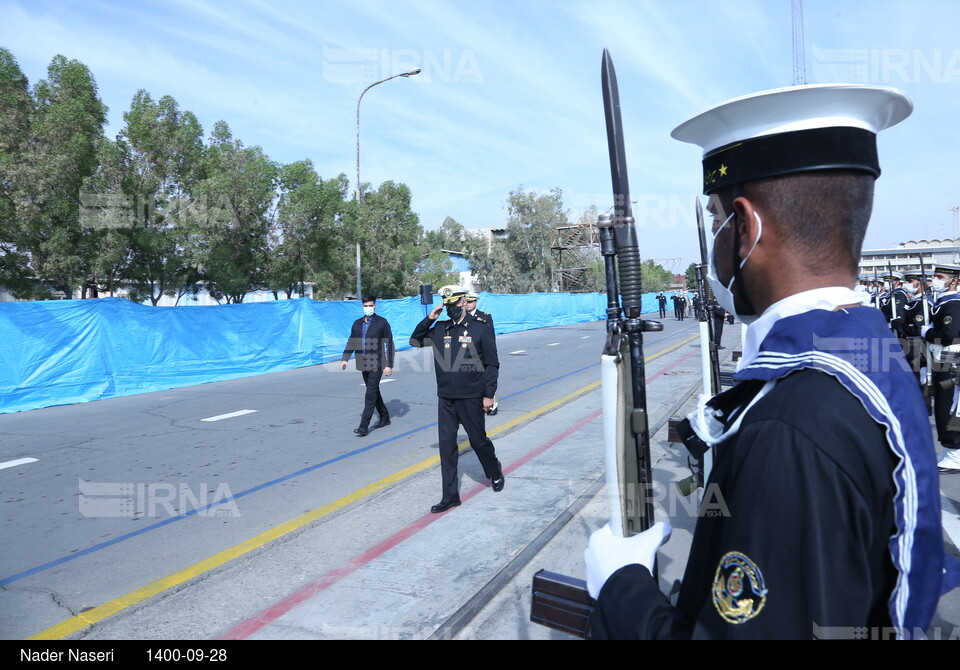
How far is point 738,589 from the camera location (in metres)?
0.97

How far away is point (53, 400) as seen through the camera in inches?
445

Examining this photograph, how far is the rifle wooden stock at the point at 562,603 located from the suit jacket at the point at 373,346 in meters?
7.06

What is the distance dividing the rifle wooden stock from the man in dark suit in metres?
6.73

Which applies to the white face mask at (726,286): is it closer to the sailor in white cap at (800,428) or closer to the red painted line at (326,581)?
the sailor in white cap at (800,428)

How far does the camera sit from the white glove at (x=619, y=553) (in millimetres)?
1337

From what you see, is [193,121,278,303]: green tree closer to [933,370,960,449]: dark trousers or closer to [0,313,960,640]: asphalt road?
[0,313,960,640]: asphalt road

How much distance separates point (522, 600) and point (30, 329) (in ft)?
37.3

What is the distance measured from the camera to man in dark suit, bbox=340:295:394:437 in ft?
27.1

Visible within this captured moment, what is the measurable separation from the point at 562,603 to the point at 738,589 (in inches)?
27.1

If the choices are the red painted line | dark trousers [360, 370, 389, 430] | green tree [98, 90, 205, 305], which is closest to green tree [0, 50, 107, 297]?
green tree [98, 90, 205, 305]

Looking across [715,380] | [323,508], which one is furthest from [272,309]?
[715,380]

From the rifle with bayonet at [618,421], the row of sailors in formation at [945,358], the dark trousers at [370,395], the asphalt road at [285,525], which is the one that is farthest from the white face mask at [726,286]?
the dark trousers at [370,395]

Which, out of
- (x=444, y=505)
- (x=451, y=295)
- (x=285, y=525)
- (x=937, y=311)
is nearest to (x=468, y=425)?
(x=444, y=505)

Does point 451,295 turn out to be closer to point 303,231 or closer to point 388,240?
point 303,231
